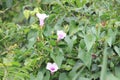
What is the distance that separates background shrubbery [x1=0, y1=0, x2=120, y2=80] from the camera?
5.48 feet

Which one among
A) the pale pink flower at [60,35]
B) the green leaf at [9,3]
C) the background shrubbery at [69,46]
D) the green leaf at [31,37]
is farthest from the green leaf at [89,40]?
the green leaf at [9,3]

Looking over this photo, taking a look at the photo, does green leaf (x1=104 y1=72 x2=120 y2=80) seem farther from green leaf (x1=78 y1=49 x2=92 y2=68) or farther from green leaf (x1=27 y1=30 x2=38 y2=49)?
green leaf (x1=27 y1=30 x2=38 y2=49)

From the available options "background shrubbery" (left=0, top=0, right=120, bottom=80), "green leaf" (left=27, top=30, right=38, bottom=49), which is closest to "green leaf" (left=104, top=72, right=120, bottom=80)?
"background shrubbery" (left=0, top=0, right=120, bottom=80)

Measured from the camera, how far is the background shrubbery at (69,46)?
5.48 ft

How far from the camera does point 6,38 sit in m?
1.99

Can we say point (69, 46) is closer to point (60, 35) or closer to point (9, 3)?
point (60, 35)

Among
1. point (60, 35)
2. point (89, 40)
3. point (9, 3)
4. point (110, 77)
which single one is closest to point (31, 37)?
point (60, 35)

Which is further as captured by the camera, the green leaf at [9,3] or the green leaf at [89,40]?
the green leaf at [9,3]

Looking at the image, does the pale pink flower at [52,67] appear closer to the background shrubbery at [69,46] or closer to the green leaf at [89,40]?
the background shrubbery at [69,46]

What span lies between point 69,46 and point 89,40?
0.38 feet

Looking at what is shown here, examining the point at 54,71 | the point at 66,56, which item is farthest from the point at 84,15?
the point at 54,71

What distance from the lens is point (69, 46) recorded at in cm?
173

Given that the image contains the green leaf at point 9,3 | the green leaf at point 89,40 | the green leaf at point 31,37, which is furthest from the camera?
the green leaf at point 9,3

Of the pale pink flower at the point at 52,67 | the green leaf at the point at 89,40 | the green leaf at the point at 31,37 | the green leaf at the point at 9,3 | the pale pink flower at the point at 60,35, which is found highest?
the green leaf at the point at 9,3
